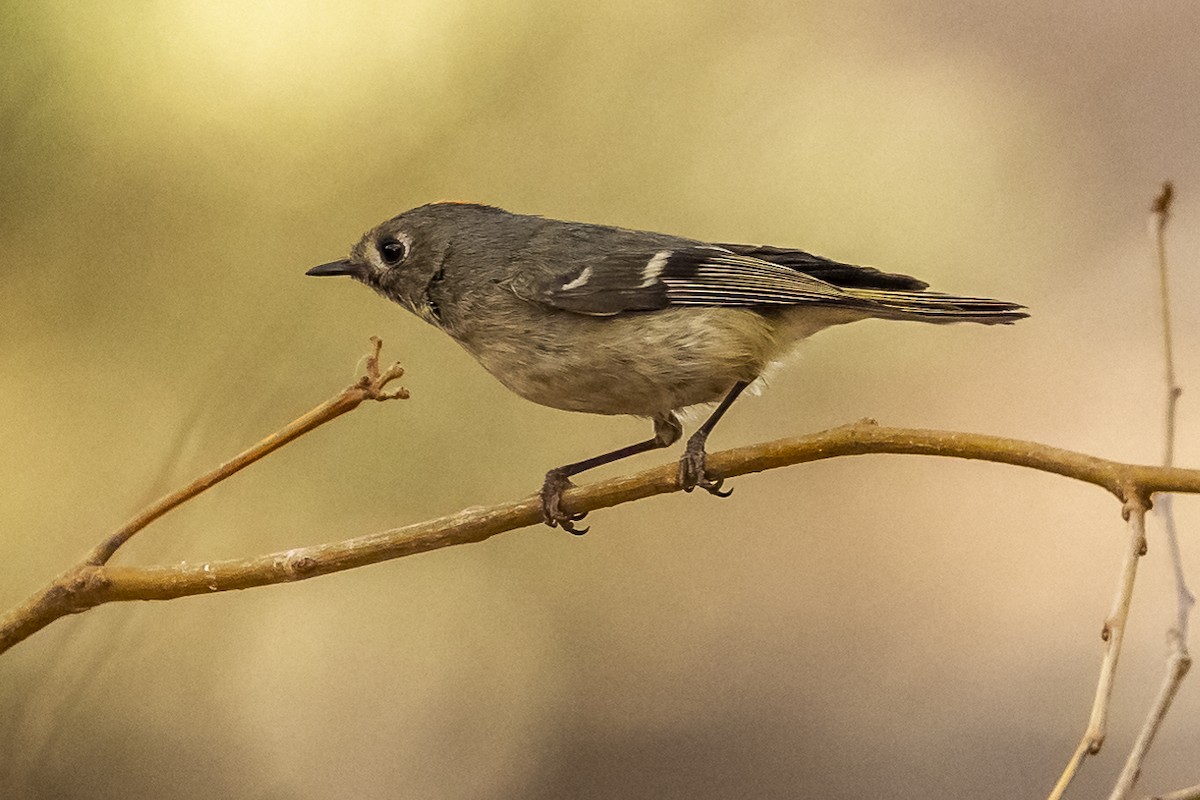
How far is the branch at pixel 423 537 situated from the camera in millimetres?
757

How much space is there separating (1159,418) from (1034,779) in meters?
0.43

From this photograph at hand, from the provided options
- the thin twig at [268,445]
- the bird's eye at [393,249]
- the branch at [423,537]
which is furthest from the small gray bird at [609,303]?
the thin twig at [268,445]

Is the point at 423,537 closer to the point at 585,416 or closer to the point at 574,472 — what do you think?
the point at 574,472

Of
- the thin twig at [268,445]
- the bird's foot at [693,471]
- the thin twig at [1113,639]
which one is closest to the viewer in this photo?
the thin twig at [1113,639]

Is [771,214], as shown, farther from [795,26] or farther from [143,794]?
[143,794]

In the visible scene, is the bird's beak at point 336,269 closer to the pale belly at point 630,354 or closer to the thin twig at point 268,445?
the pale belly at point 630,354

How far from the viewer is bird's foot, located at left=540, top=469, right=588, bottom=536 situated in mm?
1008

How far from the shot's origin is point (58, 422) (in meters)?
1.39

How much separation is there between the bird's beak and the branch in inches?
13.3

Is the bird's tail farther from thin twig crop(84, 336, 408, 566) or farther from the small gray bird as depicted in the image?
thin twig crop(84, 336, 408, 566)

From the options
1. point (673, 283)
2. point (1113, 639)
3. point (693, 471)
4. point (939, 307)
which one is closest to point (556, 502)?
point (693, 471)

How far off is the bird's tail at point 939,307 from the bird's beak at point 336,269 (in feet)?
A: 1.58

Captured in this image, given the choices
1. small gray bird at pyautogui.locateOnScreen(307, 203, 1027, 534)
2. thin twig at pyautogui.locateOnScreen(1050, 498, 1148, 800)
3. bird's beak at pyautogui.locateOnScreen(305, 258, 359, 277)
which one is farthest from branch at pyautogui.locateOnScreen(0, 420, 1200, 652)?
bird's beak at pyautogui.locateOnScreen(305, 258, 359, 277)

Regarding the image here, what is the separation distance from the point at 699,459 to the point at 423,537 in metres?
0.26
